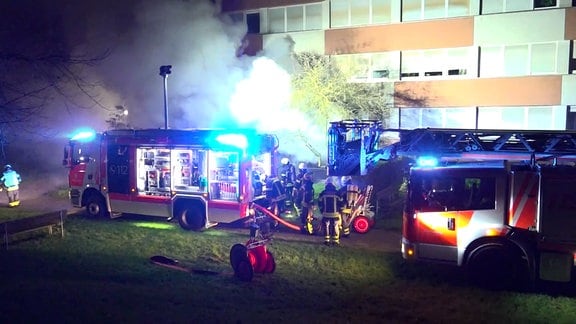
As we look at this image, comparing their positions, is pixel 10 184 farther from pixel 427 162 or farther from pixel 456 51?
pixel 456 51

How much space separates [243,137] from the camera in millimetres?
11625

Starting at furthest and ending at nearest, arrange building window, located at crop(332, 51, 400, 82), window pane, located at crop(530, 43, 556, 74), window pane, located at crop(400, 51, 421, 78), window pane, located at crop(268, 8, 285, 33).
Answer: window pane, located at crop(268, 8, 285, 33) < building window, located at crop(332, 51, 400, 82) < window pane, located at crop(400, 51, 421, 78) < window pane, located at crop(530, 43, 556, 74)

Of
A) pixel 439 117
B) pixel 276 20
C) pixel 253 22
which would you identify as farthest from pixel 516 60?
pixel 253 22

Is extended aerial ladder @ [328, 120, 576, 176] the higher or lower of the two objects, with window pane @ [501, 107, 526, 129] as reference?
lower

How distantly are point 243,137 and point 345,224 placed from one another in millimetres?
3108

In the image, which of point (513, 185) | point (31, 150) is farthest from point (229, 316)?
point (31, 150)

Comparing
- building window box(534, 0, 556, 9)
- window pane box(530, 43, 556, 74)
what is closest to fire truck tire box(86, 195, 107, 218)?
window pane box(530, 43, 556, 74)

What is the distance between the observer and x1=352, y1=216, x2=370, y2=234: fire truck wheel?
11625 mm

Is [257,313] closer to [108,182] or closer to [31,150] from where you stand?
[108,182]

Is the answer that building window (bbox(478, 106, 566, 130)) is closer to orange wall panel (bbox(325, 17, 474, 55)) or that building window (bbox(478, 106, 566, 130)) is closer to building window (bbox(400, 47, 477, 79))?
building window (bbox(400, 47, 477, 79))

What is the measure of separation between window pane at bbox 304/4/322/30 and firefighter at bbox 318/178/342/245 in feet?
50.2

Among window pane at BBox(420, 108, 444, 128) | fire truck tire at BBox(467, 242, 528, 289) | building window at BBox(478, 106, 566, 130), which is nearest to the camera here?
fire truck tire at BBox(467, 242, 528, 289)

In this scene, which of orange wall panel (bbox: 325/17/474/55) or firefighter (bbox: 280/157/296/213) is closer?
firefighter (bbox: 280/157/296/213)

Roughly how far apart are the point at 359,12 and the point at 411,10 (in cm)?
241
